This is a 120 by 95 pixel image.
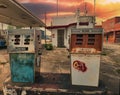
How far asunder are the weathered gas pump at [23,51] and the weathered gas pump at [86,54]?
1.18m

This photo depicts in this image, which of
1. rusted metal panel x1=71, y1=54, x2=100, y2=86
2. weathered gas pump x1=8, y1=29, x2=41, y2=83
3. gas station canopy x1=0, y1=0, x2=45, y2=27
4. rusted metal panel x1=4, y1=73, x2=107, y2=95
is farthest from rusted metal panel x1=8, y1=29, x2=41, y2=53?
gas station canopy x1=0, y1=0, x2=45, y2=27

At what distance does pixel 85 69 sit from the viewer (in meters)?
4.59

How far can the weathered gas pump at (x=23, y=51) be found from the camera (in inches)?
189

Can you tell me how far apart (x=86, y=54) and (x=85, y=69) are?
44 cm

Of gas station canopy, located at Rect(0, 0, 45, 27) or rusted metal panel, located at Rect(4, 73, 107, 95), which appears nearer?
rusted metal panel, located at Rect(4, 73, 107, 95)

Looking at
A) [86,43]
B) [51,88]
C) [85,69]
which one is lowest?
[51,88]

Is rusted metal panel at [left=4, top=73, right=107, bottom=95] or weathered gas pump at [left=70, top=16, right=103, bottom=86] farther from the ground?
weathered gas pump at [left=70, top=16, right=103, bottom=86]

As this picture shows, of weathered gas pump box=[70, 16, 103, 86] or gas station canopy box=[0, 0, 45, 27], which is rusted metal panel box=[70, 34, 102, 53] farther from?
gas station canopy box=[0, 0, 45, 27]

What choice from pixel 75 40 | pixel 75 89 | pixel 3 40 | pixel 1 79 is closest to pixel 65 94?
pixel 75 89

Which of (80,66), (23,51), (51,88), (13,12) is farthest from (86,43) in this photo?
(13,12)

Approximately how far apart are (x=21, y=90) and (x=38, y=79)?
0.79 m

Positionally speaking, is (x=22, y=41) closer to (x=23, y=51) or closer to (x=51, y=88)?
(x=23, y=51)

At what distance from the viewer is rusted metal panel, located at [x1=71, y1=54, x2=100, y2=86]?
4.52m

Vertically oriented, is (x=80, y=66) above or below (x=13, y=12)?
below
